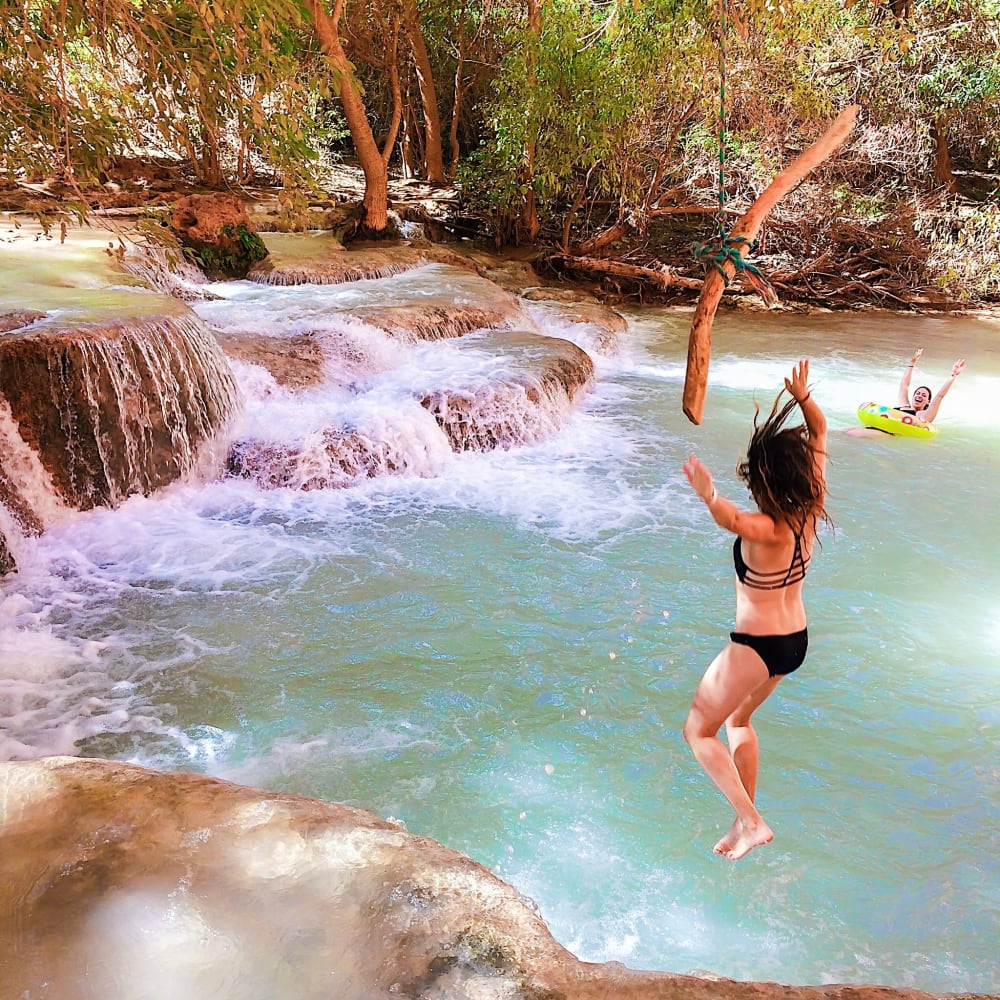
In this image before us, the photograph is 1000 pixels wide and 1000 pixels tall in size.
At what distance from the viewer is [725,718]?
239 cm

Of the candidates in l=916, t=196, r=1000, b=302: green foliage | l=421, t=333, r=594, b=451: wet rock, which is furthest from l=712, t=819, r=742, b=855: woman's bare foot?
l=916, t=196, r=1000, b=302: green foliage

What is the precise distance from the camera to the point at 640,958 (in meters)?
2.59

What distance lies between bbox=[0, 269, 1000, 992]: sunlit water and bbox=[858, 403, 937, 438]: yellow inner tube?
0.31 meters

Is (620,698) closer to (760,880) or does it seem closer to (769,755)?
(769,755)

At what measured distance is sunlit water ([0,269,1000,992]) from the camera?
287 cm

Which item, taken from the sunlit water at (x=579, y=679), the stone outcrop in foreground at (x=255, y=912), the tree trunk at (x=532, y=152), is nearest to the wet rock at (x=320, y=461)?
the sunlit water at (x=579, y=679)

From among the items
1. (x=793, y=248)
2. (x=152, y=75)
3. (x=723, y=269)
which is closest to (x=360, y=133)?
(x=793, y=248)

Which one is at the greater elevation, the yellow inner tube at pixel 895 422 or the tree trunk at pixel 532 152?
the tree trunk at pixel 532 152

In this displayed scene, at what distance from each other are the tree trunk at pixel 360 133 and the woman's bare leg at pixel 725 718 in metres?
8.46

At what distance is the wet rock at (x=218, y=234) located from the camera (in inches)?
411

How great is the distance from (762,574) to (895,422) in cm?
582

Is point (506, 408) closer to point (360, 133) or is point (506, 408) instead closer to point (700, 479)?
point (700, 479)

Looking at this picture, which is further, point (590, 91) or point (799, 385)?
point (590, 91)

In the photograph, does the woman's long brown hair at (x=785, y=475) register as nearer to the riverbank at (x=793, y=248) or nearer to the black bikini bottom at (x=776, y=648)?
the black bikini bottom at (x=776, y=648)
